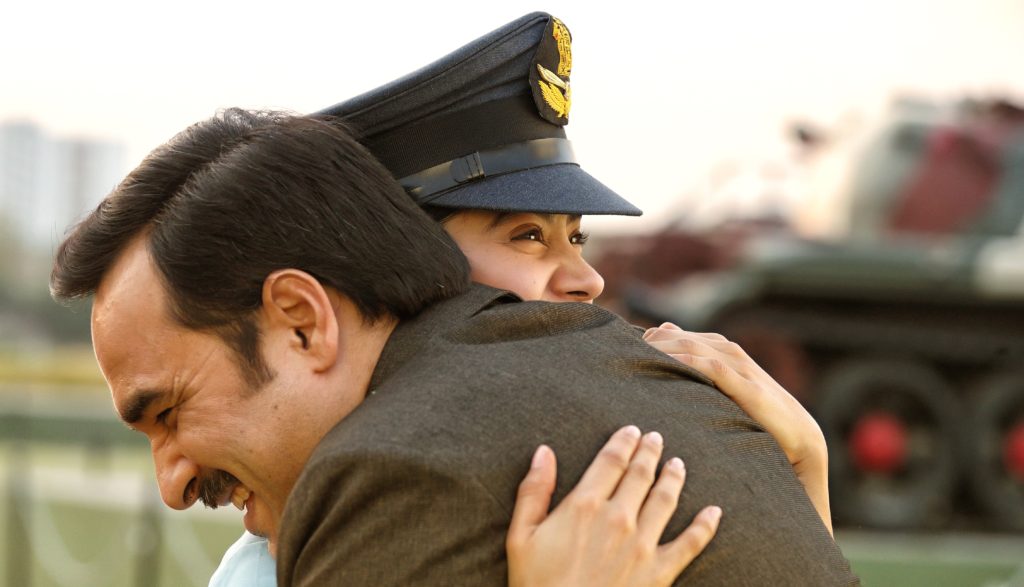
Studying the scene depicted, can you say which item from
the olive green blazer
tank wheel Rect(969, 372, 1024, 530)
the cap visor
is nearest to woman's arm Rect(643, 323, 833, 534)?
the olive green blazer

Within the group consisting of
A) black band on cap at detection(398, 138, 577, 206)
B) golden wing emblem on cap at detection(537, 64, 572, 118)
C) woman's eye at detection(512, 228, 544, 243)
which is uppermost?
golden wing emblem on cap at detection(537, 64, 572, 118)

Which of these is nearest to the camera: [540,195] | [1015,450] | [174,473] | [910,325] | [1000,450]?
[174,473]

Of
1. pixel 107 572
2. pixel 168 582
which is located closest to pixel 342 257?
pixel 168 582

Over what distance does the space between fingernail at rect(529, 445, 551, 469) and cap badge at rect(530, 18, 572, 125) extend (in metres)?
0.80

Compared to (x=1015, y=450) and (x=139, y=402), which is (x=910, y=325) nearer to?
(x=1015, y=450)

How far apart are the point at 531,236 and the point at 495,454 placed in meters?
0.69

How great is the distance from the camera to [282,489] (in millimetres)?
1851

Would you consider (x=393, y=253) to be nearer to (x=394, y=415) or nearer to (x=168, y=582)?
(x=394, y=415)

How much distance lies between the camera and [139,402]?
186 cm

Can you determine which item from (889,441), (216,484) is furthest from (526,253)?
(889,441)

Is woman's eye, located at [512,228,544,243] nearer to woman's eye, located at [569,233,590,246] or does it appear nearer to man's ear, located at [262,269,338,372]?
woman's eye, located at [569,233,590,246]

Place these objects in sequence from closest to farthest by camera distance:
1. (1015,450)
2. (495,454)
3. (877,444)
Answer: (495,454) → (877,444) → (1015,450)

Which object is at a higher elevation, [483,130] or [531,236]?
[483,130]

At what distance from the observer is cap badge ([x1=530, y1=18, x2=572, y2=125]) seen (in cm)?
223
